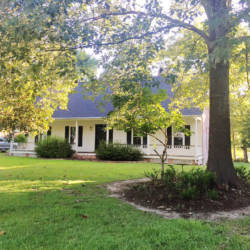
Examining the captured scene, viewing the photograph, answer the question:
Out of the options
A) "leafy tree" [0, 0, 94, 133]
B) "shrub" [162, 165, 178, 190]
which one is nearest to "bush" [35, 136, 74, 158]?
"leafy tree" [0, 0, 94, 133]

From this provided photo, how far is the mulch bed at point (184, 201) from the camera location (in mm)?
5027

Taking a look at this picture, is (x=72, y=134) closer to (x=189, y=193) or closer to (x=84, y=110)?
(x=84, y=110)

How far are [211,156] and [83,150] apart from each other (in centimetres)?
1543

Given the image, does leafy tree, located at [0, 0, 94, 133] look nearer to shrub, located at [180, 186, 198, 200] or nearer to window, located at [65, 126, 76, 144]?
shrub, located at [180, 186, 198, 200]

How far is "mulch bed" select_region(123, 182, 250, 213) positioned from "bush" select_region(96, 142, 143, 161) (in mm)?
10831

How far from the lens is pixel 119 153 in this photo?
17312 millimetres

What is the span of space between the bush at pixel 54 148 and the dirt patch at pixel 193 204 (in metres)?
12.9

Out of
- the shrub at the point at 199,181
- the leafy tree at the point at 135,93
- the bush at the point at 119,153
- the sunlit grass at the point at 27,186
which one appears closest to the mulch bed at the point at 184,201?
the shrub at the point at 199,181

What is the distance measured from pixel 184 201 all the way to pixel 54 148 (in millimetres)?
14797

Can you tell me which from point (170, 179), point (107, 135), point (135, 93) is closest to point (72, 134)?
point (107, 135)

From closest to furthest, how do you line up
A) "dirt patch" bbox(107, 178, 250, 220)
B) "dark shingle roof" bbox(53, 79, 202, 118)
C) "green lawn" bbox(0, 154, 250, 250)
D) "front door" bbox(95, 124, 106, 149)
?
"green lawn" bbox(0, 154, 250, 250) → "dirt patch" bbox(107, 178, 250, 220) → "dark shingle roof" bbox(53, 79, 202, 118) → "front door" bbox(95, 124, 106, 149)

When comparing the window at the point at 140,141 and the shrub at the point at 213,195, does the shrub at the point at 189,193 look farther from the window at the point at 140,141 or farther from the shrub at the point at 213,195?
the window at the point at 140,141

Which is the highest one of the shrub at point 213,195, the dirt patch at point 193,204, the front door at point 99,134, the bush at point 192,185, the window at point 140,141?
the front door at point 99,134

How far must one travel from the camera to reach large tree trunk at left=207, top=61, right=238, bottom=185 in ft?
21.2
